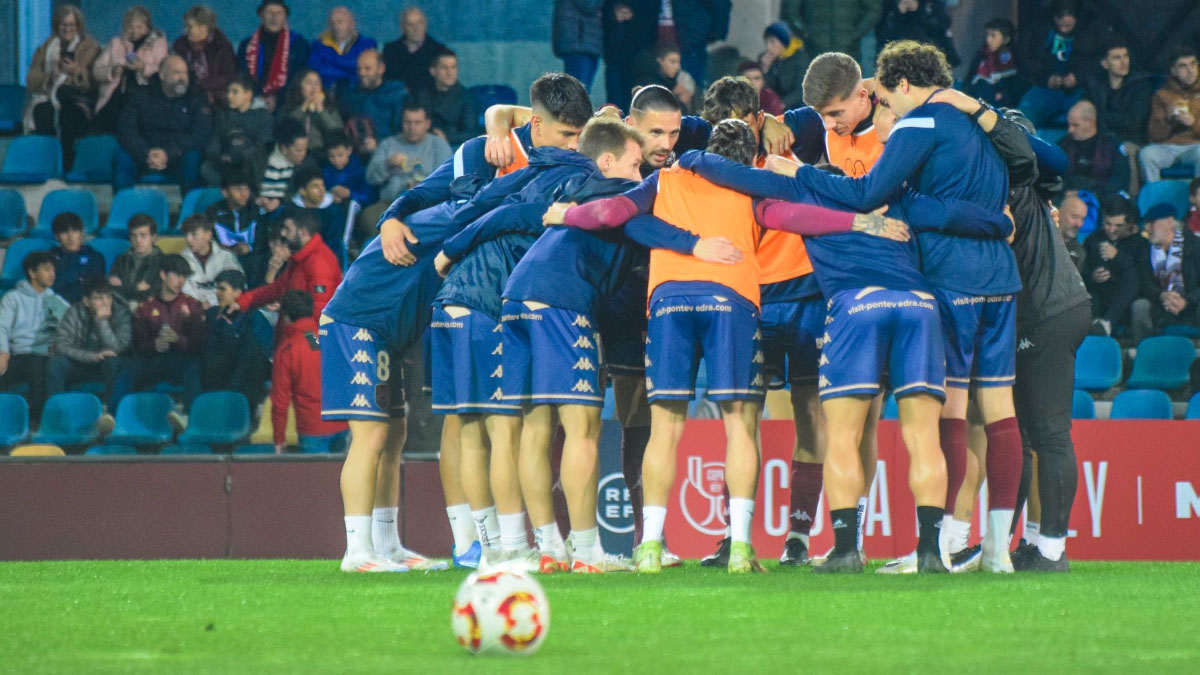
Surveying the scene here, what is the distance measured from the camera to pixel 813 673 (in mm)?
3969

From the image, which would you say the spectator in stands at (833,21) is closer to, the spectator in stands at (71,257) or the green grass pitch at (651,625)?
the spectator in stands at (71,257)

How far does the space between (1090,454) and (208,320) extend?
648cm

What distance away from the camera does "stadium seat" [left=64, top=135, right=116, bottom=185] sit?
1442 centimetres

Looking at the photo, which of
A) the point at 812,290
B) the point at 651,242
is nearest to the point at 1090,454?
the point at 812,290

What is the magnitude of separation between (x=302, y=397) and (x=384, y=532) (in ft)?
11.1

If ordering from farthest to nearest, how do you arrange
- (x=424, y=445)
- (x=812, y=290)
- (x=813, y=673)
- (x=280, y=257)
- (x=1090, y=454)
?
(x=280, y=257)
(x=424, y=445)
(x=1090, y=454)
(x=812, y=290)
(x=813, y=673)

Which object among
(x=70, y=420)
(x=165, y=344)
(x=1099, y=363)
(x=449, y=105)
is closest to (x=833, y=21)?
(x=449, y=105)

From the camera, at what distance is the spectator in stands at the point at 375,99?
1428cm

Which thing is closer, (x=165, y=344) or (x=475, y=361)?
(x=475, y=361)

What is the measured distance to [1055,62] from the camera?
47.5ft

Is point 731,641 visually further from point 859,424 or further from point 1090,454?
point 1090,454

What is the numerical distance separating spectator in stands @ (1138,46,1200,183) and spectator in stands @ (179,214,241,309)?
7.73 metres

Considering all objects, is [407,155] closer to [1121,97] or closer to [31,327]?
[31,327]

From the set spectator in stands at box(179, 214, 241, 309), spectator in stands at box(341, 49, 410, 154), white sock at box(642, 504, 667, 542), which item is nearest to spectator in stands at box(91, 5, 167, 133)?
spectator in stands at box(341, 49, 410, 154)
